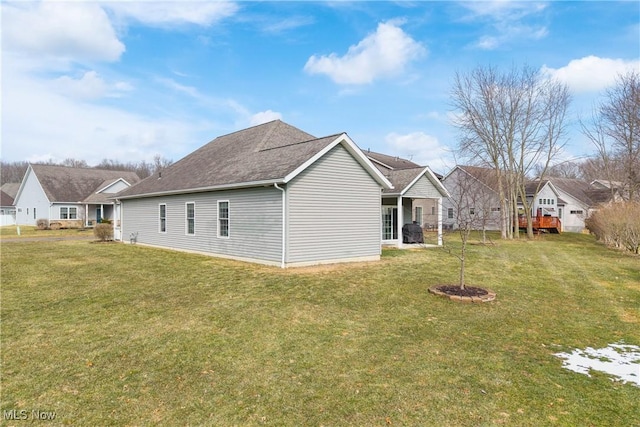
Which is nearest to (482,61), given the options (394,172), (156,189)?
(394,172)

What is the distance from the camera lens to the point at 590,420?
3.45 m

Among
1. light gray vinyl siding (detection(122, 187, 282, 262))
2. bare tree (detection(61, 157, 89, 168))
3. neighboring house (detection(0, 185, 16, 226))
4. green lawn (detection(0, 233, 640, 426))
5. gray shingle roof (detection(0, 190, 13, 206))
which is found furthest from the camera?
bare tree (detection(61, 157, 89, 168))

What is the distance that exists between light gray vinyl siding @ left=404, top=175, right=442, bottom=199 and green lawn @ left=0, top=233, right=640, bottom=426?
8.20 meters

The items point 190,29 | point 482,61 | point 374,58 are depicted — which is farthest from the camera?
point 482,61

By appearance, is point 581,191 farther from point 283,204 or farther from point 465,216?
point 283,204

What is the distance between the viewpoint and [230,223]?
45.3 ft

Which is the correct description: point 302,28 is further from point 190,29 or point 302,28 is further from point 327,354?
point 327,354

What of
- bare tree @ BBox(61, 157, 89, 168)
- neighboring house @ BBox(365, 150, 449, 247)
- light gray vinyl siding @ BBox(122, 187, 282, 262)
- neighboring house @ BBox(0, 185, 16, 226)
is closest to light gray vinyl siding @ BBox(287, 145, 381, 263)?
light gray vinyl siding @ BBox(122, 187, 282, 262)

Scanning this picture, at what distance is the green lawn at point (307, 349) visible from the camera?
143 inches

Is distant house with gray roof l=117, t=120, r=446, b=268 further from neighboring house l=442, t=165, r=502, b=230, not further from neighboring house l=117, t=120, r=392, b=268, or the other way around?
neighboring house l=442, t=165, r=502, b=230

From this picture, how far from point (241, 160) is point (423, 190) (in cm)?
915

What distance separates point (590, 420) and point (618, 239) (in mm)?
20058

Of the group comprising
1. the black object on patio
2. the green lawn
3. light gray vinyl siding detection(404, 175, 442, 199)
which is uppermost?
light gray vinyl siding detection(404, 175, 442, 199)

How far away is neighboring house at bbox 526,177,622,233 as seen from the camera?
38594 mm
